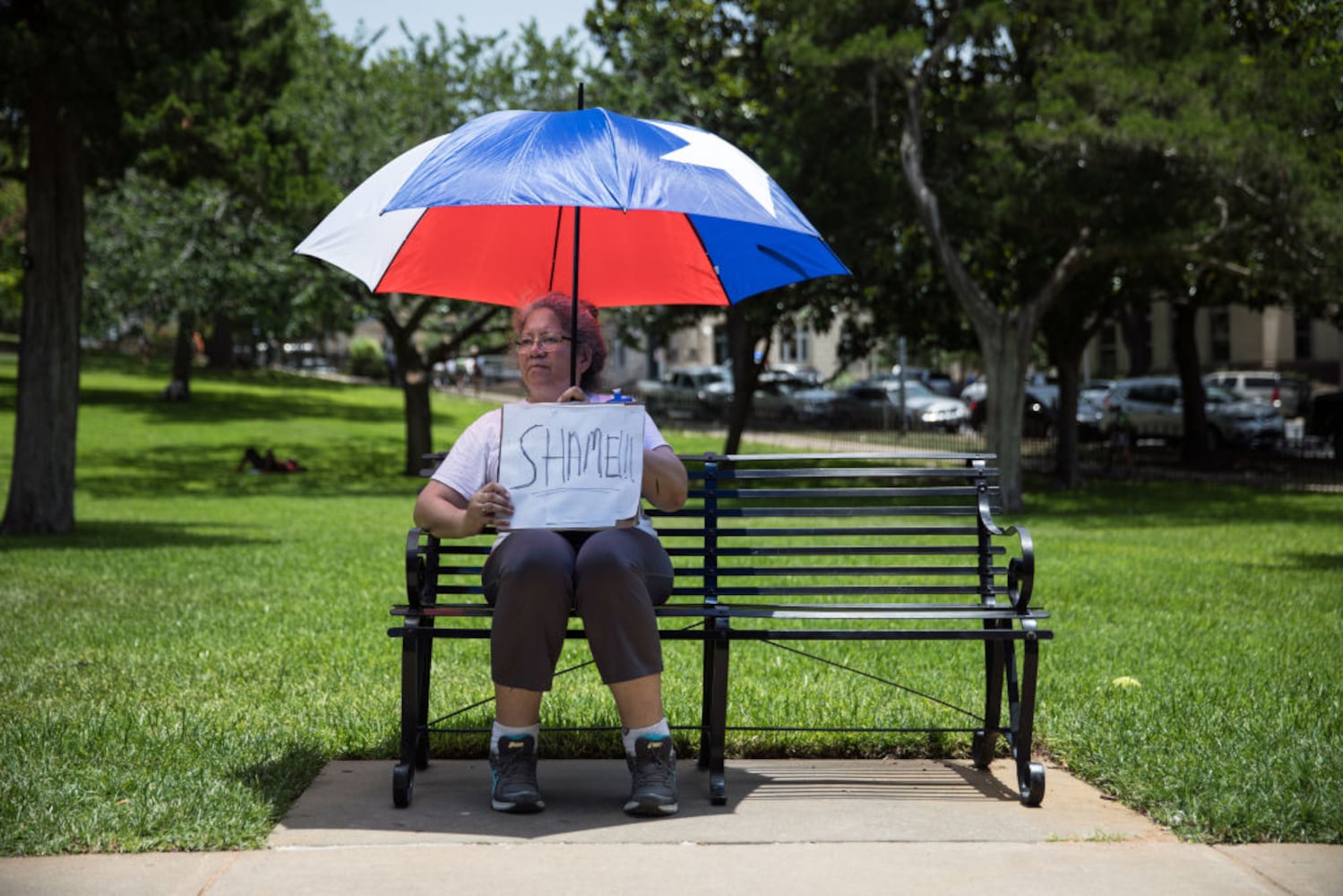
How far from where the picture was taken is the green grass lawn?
4664mm

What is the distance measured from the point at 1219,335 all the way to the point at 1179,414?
69.8ft

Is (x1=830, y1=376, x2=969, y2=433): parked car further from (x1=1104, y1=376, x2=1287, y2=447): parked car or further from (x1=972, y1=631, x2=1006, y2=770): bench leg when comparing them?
(x1=972, y1=631, x2=1006, y2=770): bench leg

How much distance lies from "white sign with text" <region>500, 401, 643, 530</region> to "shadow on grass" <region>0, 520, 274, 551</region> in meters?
10.3

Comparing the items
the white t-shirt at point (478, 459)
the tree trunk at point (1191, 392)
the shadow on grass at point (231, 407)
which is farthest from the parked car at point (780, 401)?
the white t-shirt at point (478, 459)

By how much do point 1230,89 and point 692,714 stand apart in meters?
14.0

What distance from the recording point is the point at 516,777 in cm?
467

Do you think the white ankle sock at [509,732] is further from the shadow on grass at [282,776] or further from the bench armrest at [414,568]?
the shadow on grass at [282,776]

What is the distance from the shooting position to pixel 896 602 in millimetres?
10359

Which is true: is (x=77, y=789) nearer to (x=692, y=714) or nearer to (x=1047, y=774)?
(x=692, y=714)

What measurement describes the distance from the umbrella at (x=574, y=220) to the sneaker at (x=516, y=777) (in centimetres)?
146

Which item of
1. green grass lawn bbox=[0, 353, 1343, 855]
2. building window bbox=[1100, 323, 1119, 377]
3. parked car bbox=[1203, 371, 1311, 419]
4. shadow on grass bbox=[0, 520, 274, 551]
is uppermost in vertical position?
building window bbox=[1100, 323, 1119, 377]

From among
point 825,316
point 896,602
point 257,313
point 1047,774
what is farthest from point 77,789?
point 257,313

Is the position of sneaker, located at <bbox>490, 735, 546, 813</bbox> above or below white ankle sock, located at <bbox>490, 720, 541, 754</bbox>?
below

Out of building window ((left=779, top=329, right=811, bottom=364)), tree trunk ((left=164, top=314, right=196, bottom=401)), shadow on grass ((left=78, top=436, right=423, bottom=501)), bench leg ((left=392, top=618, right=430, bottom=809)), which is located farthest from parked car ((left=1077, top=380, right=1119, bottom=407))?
bench leg ((left=392, top=618, right=430, bottom=809))
